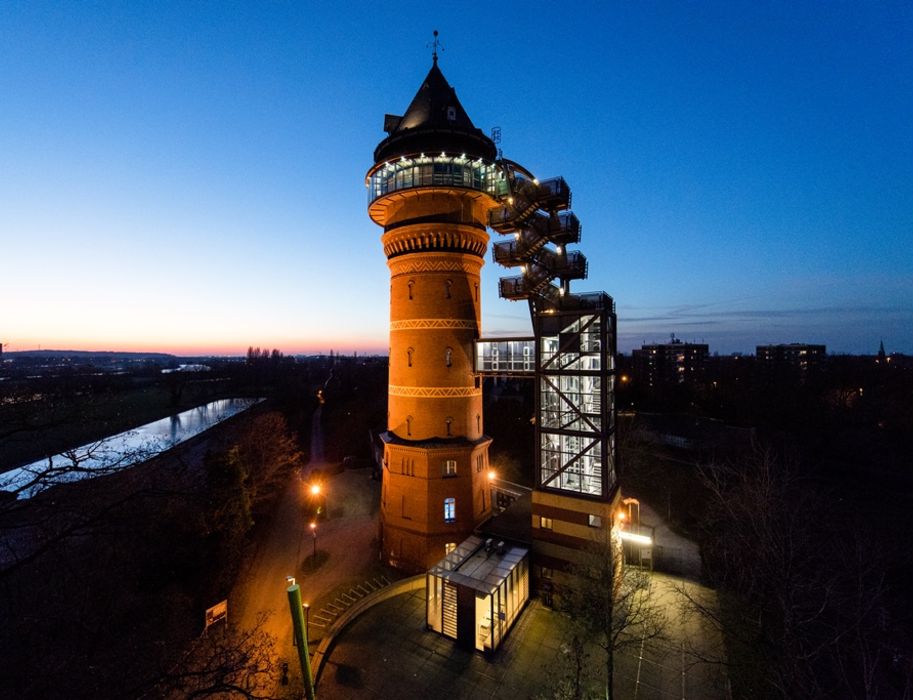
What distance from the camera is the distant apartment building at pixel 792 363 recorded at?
280 feet

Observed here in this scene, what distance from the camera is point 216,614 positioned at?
64.2ft

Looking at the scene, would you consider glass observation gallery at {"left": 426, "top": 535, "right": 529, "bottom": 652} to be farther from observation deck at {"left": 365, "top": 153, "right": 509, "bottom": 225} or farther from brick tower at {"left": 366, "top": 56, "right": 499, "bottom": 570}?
observation deck at {"left": 365, "top": 153, "right": 509, "bottom": 225}

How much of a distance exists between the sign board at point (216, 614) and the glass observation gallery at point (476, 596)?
9.91 m

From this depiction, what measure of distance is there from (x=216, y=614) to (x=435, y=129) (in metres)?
26.6

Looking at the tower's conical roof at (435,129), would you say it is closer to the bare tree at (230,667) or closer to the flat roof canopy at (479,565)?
the flat roof canopy at (479,565)

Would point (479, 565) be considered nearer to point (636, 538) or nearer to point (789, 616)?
point (636, 538)

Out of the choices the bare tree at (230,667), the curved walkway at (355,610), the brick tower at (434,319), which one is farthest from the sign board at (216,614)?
the brick tower at (434,319)

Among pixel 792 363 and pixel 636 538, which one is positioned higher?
pixel 792 363

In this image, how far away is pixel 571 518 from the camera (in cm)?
2002

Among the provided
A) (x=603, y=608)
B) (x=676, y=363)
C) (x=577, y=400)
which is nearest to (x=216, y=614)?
(x=603, y=608)

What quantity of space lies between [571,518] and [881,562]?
20.8m

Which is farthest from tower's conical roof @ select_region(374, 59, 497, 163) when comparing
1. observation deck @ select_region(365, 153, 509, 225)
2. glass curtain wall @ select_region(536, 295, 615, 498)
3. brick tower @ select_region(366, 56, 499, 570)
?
glass curtain wall @ select_region(536, 295, 615, 498)

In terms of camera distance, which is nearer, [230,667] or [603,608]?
[230,667]

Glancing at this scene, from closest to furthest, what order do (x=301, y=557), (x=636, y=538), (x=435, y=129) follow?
(x=636, y=538) → (x=435, y=129) → (x=301, y=557)
